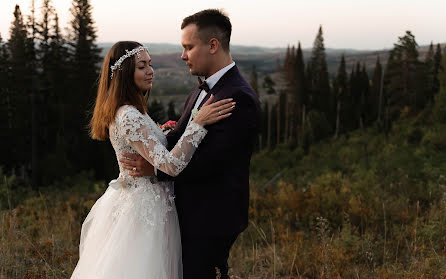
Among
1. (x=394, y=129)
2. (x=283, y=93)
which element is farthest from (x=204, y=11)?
(x=283, y=93)

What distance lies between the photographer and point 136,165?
3838mm

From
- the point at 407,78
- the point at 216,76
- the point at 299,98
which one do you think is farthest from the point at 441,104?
the point at 216,76

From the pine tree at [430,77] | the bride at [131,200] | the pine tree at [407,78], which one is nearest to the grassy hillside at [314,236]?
the bride at [131,200]

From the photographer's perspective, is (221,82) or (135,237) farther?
(135,237)

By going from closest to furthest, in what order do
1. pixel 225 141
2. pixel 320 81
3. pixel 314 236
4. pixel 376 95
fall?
pixel 225 141
pixel 314 236
pixel 376 95
pixel 320 81

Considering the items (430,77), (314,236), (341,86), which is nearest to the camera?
(314,236)

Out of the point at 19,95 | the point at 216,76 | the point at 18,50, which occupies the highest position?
the point at 18,50

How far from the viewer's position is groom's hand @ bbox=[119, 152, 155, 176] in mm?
3824

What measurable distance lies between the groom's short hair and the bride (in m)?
0.53

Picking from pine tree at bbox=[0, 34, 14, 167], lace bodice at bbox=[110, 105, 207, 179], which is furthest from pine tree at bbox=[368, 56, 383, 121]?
lace bodice at bbox=[110, 105, 207, 179]

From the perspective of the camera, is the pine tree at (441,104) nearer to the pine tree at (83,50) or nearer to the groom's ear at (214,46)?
the pine tree at (83,50)

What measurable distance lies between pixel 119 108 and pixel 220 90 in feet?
2.96

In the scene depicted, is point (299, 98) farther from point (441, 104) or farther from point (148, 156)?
point (148, 156)

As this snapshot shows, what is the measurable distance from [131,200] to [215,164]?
3.28 feet
